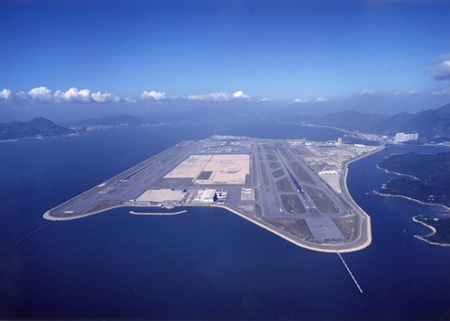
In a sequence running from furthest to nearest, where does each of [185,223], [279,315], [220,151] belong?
[220,151] < [185,223] < [279,315]

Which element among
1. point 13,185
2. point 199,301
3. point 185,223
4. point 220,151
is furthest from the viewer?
point 220,151

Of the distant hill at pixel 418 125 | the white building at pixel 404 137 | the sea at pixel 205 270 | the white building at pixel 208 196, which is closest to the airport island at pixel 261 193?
the white building at pixel 208 196

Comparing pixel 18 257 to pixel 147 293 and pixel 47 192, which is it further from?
pixel 47 192

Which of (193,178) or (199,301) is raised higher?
(193,178)

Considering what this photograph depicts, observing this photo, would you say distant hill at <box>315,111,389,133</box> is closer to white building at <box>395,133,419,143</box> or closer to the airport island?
white building at <box>395,133,419,143</box>

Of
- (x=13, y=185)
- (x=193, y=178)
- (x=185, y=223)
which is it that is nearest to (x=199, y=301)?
(x=185, y=223)

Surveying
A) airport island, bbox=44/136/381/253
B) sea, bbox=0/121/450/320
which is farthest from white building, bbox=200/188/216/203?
sea, bbox=0/121/450/320

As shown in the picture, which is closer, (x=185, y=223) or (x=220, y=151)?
(x=185, y=223)

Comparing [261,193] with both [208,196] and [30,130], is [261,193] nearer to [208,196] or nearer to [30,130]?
[208,196]
